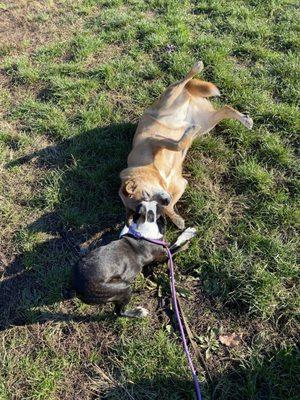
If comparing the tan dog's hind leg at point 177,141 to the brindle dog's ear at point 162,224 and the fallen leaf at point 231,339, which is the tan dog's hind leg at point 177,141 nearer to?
the brindle dog's ear at point 162,224

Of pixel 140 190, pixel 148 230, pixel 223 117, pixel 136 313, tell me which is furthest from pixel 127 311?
pixel 223 117

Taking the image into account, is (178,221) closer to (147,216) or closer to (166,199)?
(166,199)

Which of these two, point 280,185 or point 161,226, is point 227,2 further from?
point 161,226

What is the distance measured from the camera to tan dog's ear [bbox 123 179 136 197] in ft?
14.1

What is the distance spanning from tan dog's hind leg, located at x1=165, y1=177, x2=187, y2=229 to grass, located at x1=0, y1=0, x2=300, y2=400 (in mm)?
157

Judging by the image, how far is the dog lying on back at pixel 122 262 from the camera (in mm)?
3514

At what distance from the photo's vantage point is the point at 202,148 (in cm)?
501

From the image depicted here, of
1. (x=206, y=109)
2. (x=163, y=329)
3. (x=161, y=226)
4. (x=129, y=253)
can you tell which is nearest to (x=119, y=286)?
(x=129, y=253)

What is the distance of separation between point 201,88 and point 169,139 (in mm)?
811

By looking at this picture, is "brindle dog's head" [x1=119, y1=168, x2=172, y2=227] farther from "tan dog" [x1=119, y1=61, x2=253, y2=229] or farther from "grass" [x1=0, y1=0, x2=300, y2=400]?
"grass" [x1=0, y1=0, x2=300, y2=400]

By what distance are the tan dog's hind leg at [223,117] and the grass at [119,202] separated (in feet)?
0.50

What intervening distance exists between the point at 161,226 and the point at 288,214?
1.31 m

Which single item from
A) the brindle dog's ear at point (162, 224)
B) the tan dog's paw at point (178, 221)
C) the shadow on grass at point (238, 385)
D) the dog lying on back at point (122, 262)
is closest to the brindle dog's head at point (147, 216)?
the dog lying on back at point (122, 262)

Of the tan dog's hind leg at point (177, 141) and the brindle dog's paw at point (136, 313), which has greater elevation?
the tan dog's hind leg at point (177, 141)
